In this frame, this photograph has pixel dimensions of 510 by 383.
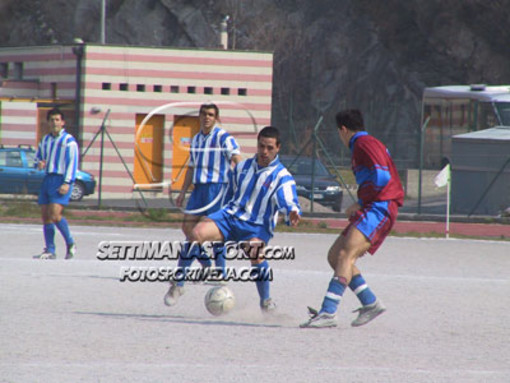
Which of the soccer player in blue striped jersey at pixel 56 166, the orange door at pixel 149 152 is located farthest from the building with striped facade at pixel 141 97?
the soccer player in blue striped jersey at pixel 56 166

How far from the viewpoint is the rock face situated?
180ft

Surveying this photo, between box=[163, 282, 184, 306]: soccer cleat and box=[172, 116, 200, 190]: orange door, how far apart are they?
2055 centimetres

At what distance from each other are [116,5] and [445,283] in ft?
192

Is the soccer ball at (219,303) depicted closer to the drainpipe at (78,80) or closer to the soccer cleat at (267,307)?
the soccer cleat at (267,307)

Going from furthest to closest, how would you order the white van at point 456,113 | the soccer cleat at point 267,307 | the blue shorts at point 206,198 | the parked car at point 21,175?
the white van at point 456,113
the parked car at point 21,175
the blue shorts at point 206,198
the soccer cleat at point 267,307

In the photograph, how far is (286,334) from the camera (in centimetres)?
888

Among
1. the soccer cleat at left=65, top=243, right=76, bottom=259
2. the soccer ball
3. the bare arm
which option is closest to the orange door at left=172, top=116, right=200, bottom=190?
the soccer cleat at left=65, top=243, right=76, bottom=259

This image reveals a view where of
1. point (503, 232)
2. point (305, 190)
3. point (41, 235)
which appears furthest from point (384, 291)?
point (305, 190)

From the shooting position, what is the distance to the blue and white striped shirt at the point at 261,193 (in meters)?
9.62

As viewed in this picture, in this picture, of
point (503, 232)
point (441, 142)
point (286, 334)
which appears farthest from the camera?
point (441, 142)

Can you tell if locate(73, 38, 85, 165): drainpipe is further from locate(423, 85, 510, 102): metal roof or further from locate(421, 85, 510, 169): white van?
locate(423, 85, 510, 102): metal roof

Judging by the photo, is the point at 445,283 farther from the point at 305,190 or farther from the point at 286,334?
the point at 305,190

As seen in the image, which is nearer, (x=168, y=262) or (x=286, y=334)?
(x=286, y=334)

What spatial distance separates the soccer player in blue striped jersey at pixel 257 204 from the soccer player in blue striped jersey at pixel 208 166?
1.92 metres
